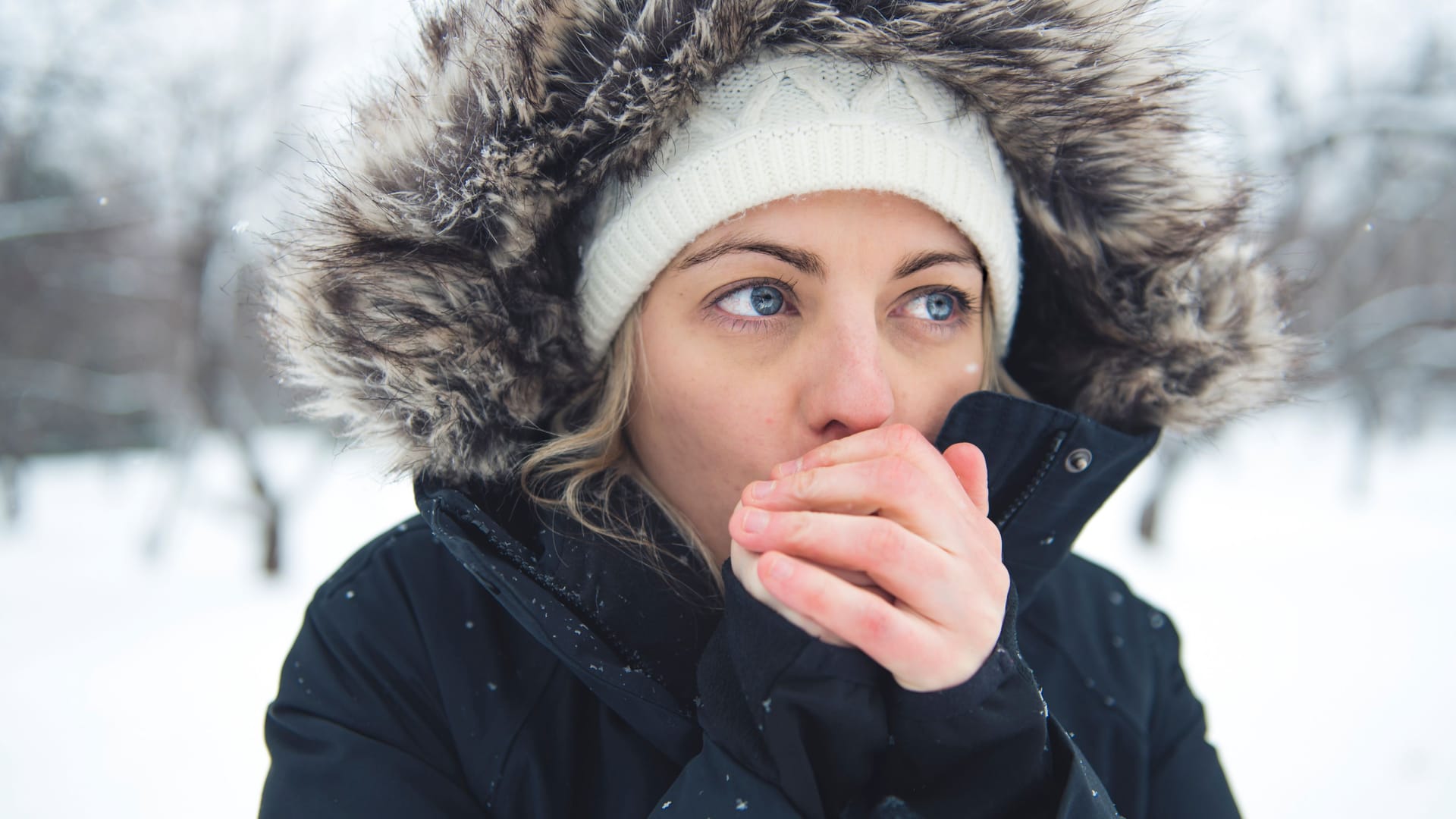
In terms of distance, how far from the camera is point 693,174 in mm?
1322

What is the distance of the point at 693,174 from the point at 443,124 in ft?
1.47

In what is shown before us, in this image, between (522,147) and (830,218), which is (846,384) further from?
(522,147)

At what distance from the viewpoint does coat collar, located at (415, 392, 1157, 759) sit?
1.17 metres

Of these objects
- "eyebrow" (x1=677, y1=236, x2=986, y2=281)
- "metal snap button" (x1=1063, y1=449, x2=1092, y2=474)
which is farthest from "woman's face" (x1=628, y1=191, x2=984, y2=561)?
"metal snap button" (x1=1063, y1=449, x2=1092, y2=474)

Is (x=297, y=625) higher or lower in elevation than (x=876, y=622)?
lower

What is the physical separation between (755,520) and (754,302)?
1.68 feet

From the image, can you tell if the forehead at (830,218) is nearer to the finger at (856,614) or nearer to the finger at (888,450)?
the finger at (888,450)

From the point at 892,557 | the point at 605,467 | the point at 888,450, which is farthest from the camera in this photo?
the point at 605,467

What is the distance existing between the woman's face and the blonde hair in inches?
1.5

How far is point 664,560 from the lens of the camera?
1.34 meters

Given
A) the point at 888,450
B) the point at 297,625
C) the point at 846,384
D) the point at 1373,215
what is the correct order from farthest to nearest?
1. the point at 1373,215
2. the point at 297,625
3. the point at 846,384
4. the point at 888,450

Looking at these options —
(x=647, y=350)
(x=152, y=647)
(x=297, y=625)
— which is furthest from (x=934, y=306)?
(x=152, y=647)

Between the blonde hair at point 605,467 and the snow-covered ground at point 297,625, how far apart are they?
13.0 inches

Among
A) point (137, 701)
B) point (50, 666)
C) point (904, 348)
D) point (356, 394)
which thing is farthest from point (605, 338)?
point (50, 666)
